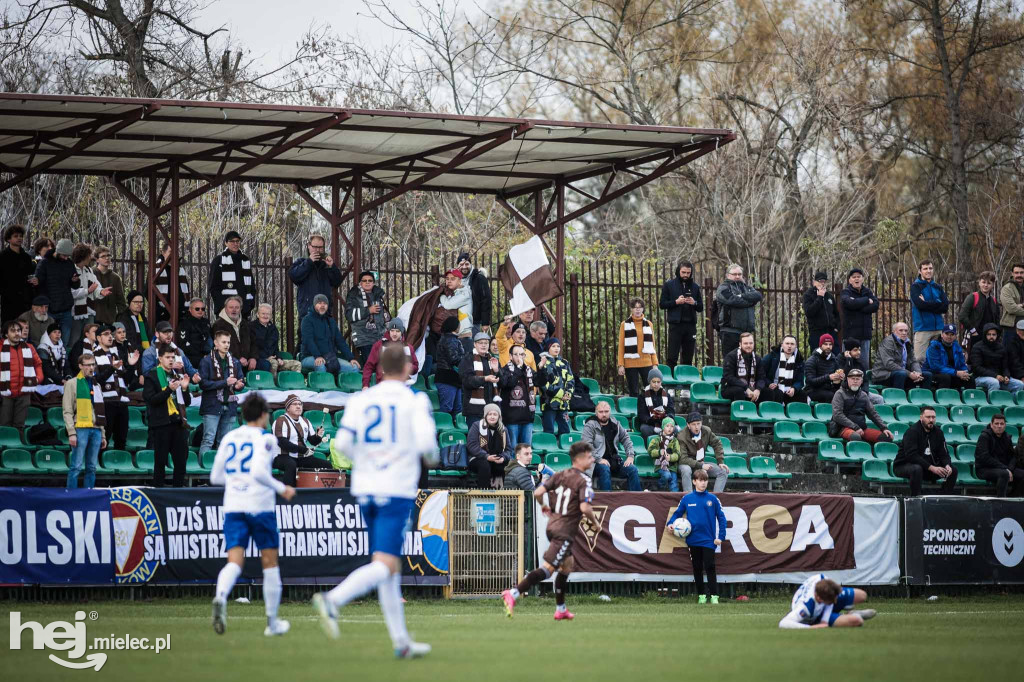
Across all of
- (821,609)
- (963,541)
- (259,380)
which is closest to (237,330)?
(259,380)

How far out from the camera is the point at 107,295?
20.1 metres

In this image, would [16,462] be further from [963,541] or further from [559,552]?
[963,541]

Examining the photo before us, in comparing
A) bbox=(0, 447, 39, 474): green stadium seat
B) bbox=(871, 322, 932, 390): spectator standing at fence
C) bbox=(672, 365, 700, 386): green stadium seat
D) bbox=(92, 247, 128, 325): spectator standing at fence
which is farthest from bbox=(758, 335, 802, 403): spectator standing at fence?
bbox=(0, 447, 39, 474): green stadium seat

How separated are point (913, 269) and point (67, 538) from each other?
31136mm

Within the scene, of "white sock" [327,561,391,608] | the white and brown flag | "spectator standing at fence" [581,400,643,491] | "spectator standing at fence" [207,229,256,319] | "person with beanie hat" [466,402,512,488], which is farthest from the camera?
the white and brown flag

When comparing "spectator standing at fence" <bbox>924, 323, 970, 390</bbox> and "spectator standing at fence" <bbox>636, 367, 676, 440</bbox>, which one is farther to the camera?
"spectator standing at fence" <bbox>924, 323, 970, 390</bbox>

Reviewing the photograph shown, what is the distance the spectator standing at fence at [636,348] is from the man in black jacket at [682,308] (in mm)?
976

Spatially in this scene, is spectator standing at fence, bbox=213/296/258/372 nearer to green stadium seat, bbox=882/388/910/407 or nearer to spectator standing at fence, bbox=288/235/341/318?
spectator standing at fence, bbox=288/235/341/318

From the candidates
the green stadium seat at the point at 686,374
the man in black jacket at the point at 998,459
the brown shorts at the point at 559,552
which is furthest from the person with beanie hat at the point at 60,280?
the man in black jacket at the point at 998,459

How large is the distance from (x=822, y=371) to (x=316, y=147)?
9.76m

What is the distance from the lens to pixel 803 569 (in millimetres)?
17438

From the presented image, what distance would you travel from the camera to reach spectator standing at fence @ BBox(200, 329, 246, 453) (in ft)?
58.9

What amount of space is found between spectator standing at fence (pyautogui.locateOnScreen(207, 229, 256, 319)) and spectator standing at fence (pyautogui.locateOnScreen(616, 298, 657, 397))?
651cm

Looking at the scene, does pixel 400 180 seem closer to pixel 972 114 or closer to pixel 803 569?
pixel 803 569
